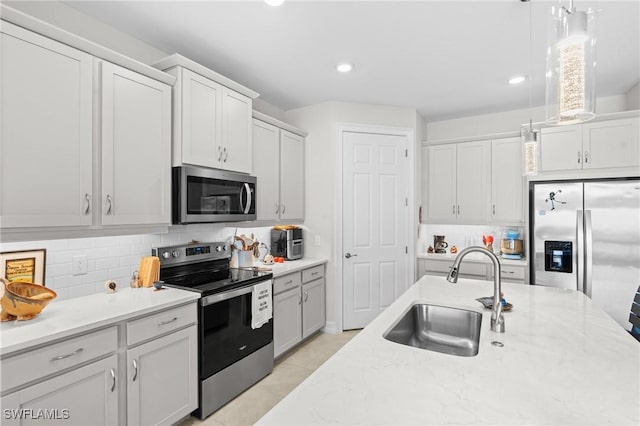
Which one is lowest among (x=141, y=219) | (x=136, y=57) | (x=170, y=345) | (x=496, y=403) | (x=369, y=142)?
(x=170, y=345)

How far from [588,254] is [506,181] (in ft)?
3.76

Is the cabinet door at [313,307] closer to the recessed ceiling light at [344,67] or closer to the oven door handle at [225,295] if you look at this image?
the oven door handle at [225,295]

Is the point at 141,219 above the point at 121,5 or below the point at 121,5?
below

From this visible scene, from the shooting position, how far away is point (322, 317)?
145 inches

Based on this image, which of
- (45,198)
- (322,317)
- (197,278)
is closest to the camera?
(45,198)

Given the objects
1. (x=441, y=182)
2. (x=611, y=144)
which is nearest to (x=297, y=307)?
(x=441, y=182)

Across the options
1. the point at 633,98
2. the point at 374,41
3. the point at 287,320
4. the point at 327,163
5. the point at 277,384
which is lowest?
the point at 277,384

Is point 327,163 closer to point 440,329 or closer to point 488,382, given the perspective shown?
point 440,329

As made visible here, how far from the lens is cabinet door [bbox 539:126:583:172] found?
10.9ft

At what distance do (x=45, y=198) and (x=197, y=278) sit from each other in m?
1.15

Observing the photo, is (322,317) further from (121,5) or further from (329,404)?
(121,5)

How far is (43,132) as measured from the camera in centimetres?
166

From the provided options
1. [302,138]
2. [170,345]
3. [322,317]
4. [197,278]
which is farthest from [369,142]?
[170,345]

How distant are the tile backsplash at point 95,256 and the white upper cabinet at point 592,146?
3.74m
